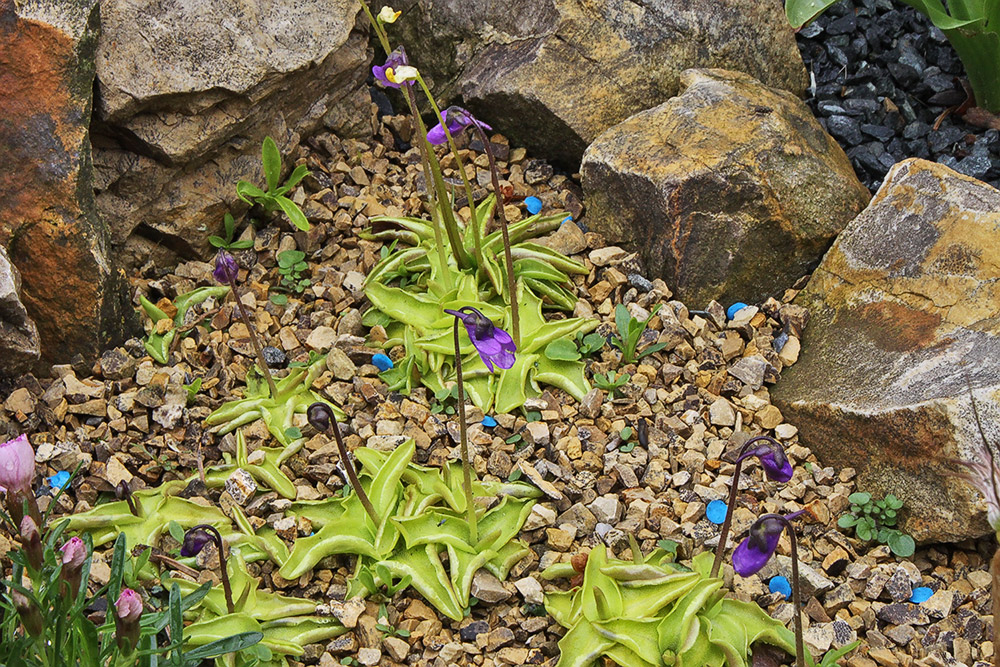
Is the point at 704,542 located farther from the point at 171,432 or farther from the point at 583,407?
the point at 171,432

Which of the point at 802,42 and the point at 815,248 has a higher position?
the point at 802,42

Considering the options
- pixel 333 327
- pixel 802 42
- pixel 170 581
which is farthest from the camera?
pixel 802 42

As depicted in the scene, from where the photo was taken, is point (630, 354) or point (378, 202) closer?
point (630, 354)

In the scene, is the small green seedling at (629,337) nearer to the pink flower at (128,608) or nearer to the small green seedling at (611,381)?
the small green seedling at (611,381)

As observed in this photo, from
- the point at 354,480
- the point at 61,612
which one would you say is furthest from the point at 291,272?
the point at 61,612

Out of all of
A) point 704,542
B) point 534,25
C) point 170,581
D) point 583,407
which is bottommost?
point 704,542

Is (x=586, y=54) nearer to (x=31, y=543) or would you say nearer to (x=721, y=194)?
(x=721, y=194)

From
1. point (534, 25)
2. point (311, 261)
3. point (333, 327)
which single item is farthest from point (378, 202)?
point (534, 25)
